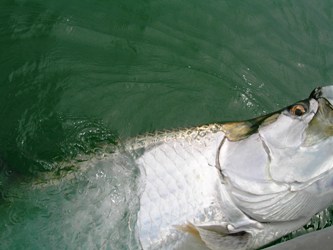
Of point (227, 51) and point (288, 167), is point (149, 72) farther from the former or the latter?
point (288, 167)

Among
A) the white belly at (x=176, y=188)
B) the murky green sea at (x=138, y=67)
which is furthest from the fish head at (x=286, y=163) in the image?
the murky green sea at (x=138, y=67)

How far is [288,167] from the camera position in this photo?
2.30m

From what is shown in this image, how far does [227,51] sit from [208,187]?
5.16 feet

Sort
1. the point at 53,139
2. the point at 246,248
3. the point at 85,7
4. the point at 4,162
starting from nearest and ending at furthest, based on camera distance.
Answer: the point at 246,248, the point at 4,162, the point at 53,139, the point at 85,7

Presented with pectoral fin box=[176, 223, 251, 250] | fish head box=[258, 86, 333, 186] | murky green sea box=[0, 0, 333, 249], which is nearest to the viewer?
fish head box=[258, 86, 333, 186]

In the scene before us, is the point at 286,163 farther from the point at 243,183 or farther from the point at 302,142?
the point at 243,183

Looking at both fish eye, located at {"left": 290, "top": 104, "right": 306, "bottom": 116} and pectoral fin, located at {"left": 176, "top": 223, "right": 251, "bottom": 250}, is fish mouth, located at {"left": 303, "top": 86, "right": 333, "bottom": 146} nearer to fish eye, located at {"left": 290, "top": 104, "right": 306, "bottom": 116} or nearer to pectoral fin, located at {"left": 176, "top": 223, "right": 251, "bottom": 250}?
fish eye, located at {"left": 290, "top": 104, "right": 306, "bottom": 116}

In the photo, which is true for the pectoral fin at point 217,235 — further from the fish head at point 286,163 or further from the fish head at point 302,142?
the fish head at point 302,142

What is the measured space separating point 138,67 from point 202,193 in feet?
4.39

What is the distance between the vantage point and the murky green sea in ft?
10.1

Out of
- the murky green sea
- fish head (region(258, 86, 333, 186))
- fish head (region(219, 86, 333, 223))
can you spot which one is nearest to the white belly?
fish head (region(219, 86, 333, 223))

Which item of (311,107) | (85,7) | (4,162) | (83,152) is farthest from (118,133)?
(311,107)

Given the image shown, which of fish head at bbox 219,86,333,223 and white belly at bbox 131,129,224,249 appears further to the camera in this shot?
white belly at bbox 131,129,224,249

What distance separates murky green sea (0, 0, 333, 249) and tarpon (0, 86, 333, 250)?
274 mm
